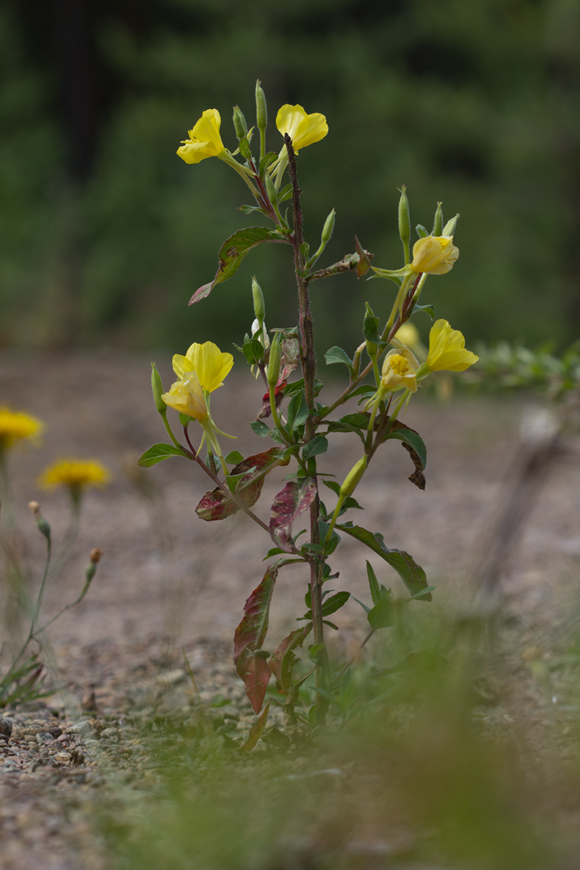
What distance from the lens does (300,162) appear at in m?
5.74

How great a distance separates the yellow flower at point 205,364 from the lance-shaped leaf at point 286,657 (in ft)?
0.81

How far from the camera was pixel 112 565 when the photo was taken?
1.95m

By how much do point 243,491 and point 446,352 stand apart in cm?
22

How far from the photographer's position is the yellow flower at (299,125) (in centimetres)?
71

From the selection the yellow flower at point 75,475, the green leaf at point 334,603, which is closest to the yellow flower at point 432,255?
the green leaf at point 334,603

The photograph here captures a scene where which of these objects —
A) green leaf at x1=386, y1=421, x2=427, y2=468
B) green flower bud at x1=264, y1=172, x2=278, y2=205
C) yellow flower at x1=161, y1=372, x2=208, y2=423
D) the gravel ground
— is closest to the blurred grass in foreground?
the gravel ground

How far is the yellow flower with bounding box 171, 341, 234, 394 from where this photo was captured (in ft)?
2.34

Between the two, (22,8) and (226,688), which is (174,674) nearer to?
(226,688)

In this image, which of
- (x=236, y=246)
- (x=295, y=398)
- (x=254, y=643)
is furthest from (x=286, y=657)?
(x=236, y=246)

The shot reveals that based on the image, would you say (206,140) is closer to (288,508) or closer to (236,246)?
(236,246)

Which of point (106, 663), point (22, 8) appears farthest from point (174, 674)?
point (22, 8)

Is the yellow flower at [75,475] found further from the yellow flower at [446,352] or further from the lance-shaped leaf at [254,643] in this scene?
the yellow flower at [446,352]

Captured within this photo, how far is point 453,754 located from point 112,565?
158cm

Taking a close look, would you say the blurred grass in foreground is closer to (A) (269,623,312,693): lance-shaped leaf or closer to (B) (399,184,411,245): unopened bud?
(A) (269,623,312,693): lance-shaped leaf
